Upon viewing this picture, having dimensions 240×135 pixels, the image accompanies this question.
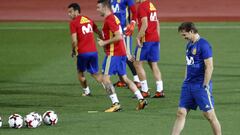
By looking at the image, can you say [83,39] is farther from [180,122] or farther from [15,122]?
[180,122]

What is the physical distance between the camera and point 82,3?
4159cm

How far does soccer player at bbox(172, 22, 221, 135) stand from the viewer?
39.3 ft

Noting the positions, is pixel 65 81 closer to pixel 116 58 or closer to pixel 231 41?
pixel 116 58

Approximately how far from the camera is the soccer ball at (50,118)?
14008 mm

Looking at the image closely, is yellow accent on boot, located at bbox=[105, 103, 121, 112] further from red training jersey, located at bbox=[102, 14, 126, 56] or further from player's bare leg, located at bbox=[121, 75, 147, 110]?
red training jersey, located at bbox=[102, 14, 126, 56]

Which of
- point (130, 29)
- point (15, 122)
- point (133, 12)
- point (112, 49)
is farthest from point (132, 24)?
point (15, 122)

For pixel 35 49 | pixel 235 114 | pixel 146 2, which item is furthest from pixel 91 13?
pixel 235 114

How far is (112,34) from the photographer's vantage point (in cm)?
1545

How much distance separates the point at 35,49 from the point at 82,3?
15.6m

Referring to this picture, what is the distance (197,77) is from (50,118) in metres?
3.15

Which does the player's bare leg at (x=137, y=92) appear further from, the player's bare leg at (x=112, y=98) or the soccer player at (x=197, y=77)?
the soccer player at (x=197, y=77)

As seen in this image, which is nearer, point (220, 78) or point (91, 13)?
point (220, 78)

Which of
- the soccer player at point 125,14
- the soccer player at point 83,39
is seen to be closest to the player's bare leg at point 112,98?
the soccer player at point 83,39

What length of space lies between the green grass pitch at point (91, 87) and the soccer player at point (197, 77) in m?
1.25
